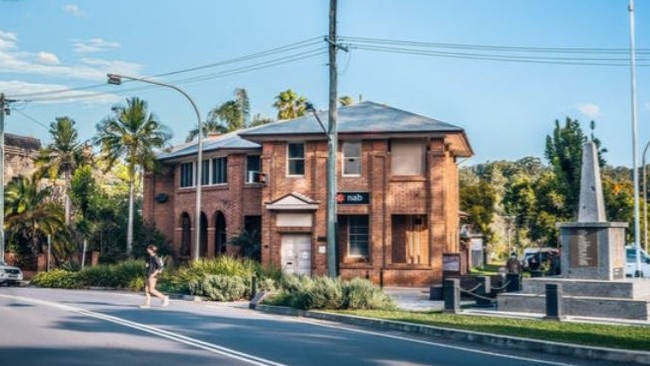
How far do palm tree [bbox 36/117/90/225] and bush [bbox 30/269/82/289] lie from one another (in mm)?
10124

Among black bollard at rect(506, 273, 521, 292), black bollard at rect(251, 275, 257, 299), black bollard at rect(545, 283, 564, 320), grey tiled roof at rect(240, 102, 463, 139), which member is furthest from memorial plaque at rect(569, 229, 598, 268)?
grey tiled roof at rect(240, 102, 463, 139)

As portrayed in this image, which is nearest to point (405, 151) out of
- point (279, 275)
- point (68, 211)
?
point (279, 275)

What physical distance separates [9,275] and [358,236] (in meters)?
17.4

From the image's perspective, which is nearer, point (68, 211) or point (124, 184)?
point (68, 211)

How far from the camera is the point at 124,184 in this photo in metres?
61.3

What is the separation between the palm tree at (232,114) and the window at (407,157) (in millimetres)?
26765

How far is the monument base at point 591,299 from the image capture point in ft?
56.4

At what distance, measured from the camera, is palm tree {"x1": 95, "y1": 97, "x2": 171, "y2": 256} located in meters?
39.3

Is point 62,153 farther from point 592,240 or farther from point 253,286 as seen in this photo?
point 592,240

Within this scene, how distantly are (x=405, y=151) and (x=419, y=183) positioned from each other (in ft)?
5.29

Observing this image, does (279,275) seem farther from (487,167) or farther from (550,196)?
(487,167)

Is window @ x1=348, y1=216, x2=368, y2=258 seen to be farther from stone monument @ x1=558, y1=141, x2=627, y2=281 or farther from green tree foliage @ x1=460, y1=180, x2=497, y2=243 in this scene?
green tree foliage @ x1=460, y1=180, x2=497, y2=243

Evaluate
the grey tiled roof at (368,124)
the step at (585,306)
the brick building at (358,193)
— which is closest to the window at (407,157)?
the brick building at (358,193)

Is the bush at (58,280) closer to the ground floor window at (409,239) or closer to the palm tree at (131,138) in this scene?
the palm tree at (131,138)
